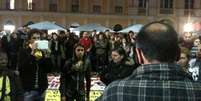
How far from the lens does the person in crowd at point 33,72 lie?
1170 cm

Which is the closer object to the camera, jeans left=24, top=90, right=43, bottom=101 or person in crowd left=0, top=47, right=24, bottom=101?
person in crowd left=0, top=47, right=24, bottom=101

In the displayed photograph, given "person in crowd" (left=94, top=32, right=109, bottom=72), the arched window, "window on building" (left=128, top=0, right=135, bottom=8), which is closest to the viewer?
"person in crowd" (left=94, top=32, right=109, bottom=72)

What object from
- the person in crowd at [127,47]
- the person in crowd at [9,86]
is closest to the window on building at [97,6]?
the person in crowd at [127,47]

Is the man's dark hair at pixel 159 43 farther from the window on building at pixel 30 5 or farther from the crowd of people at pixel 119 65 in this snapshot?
the window on building at pixel 30 5

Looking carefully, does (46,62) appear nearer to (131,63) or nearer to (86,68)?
(86,68)

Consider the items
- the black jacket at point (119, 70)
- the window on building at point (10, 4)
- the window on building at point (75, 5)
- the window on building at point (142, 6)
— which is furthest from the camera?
the window on building at point (142, 6)

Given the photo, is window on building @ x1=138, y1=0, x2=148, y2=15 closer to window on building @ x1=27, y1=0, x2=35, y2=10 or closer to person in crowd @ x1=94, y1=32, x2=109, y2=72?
window on building @ x1=27, y1=0, x2=35, y2=10

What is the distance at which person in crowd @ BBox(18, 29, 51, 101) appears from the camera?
1170 centimetres

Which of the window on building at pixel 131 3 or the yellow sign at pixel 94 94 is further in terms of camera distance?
the window on building at pixel 131 3

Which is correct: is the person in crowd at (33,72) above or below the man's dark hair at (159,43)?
below

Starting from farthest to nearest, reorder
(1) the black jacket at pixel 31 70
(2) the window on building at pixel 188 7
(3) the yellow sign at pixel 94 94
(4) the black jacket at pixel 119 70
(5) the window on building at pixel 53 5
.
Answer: (2) the window on building at pixel 188 7 → (5) the window on building at pixel 53 5 → (3) the yellow sign at pixel 94 94 → (1) the black jacket at pixel 31 70 → (4) the black jacket at pixel 119 70

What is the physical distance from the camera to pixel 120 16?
68.2 metres

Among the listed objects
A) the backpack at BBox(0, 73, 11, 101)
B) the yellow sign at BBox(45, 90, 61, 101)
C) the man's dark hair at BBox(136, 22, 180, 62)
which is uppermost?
the man's dark hair at BBox(136, 22, 180, 62)

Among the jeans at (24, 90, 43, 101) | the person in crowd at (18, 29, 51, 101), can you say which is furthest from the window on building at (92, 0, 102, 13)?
the jeans at (24, 90, 43, 101)
